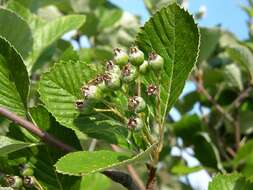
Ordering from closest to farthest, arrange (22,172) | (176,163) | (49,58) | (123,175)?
(123,175) → (22,172) → (49,58) → (176,163)

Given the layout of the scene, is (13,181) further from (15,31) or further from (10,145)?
(15,31)

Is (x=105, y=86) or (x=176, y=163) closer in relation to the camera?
(x=105, y=86)

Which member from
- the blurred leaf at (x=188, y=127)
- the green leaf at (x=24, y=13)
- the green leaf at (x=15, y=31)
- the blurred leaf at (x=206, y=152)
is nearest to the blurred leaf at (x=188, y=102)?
the blurred leaf at (x=188, y=127)

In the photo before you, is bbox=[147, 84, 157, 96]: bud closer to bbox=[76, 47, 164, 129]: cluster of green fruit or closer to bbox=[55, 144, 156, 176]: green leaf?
bbox=[76, 47, 164, 129]: cluster of green fruit

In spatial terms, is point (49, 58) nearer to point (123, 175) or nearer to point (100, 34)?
point (123, 175)

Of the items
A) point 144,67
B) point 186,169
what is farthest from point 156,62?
point 186,169

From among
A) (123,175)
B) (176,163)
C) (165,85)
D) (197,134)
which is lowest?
(176,163)

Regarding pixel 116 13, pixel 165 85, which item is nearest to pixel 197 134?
pixel 116 13

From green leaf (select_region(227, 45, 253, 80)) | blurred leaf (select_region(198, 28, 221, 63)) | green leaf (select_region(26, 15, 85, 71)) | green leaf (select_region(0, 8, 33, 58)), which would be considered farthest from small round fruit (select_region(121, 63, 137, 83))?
blurred leaf (select_region(198, 28, 221, 63))
